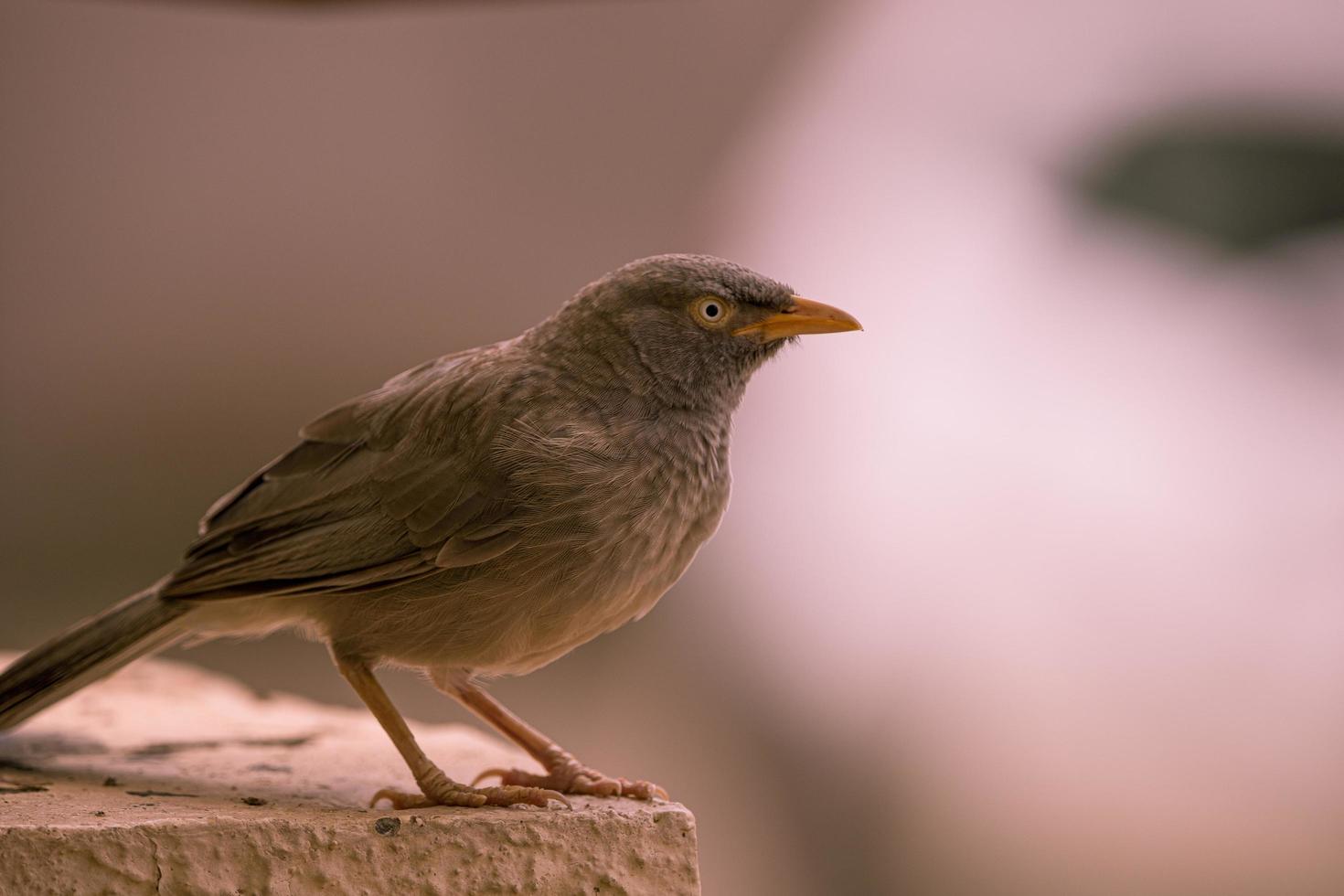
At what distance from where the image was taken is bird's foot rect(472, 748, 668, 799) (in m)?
3.95

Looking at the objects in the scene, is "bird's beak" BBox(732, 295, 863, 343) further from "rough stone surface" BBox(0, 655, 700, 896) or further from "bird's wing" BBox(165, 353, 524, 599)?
"rough stone surface" BBox(0, 655, 700, 896)

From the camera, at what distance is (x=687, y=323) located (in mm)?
3959

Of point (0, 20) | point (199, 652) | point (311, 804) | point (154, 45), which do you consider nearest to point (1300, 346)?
point (311, 804)

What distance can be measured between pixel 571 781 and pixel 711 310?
4.97 ft

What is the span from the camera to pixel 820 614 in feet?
28.2

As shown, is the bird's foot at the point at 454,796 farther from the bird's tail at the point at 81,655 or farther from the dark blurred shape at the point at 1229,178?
the dark blurred shape at the point at 1229,178

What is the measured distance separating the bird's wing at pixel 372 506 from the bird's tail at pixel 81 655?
150 mm

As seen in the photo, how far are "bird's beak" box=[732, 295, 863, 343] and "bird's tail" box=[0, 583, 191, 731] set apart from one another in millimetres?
1981

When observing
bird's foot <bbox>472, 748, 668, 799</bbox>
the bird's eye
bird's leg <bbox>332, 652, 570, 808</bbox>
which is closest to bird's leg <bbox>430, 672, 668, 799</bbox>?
bird's foot <bbox>472, 748, 668, 799</bbox>

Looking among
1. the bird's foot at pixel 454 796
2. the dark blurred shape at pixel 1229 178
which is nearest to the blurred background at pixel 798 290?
the dark blurred shape at pixel 1229 178

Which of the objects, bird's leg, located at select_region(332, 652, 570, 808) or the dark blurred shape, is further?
the dark blurred shape

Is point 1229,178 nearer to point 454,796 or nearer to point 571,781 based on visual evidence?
point 571,781

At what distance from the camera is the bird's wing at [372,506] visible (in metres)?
3.74

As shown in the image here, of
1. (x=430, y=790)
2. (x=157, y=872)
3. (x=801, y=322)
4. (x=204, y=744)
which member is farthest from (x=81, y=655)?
(x=801, y=322)
